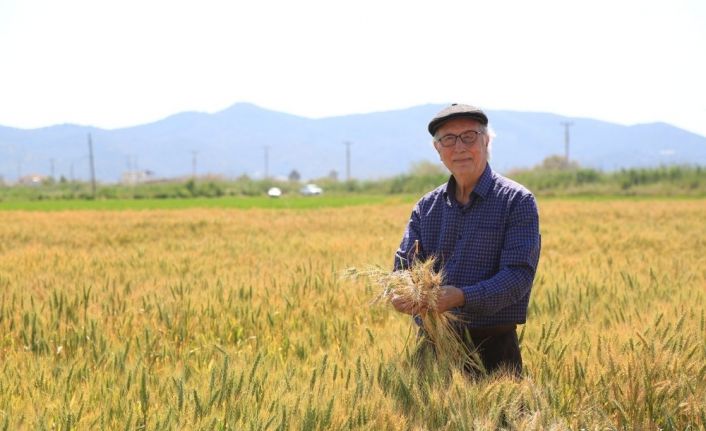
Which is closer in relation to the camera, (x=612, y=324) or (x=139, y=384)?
(x=139, y=384)

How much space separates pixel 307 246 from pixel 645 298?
6.94 m

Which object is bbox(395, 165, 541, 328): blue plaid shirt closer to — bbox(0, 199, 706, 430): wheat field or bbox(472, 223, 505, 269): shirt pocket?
bbox(472, 223, 505, 269): shirt pocket

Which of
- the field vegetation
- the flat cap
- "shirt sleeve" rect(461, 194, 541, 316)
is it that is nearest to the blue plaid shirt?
"shirt sleeve" rect(461, 194, 541, 316)

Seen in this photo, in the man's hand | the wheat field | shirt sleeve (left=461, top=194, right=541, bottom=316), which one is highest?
shirt sleeve (left=461, top=194, right=541, bottom=316)

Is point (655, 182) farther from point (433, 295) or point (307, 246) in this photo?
point (433, 295)

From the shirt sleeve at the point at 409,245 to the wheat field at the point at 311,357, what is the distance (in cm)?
36

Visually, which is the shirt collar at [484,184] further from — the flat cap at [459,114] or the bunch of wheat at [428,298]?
the bunch of wheat at [428,298]

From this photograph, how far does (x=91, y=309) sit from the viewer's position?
5.38 meters

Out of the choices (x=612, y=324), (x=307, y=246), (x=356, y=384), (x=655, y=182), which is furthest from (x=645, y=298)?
(x=655, y=182)

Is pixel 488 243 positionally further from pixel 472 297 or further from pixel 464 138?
pixel 464 138

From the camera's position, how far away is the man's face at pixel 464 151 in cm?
351

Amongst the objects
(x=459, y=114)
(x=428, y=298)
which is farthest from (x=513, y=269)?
(x=459, y=114)

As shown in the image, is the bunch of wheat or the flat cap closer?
the bunch of wheat

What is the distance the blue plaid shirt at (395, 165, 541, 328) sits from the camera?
3357mm
